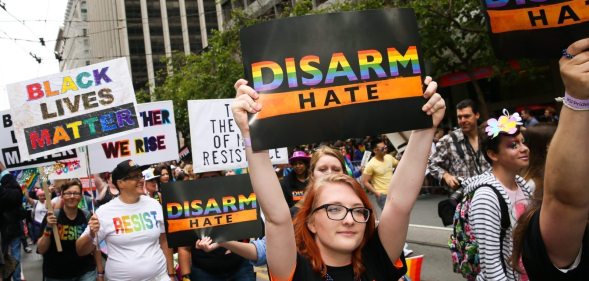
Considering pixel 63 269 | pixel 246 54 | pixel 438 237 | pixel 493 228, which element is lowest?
pixel 438 237

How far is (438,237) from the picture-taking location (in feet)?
30.3

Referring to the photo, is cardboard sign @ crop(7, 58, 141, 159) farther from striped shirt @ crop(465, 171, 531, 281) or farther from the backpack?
striped shirt @ crop(465, 171, 531, 281)

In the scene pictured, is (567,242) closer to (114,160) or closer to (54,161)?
(114,160)

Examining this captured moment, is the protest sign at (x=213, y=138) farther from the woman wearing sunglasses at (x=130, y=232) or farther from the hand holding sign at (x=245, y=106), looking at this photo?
the hand holding sign at (x=245, y=106)

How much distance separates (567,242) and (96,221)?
389 centimetres

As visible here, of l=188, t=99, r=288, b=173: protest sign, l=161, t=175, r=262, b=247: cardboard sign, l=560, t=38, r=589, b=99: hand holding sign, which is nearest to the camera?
l=560, t=38, r=589, b=99: hand holding sign

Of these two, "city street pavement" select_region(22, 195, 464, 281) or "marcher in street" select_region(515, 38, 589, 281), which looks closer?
"marcher in street" select_region(515, 38, 589, 281)

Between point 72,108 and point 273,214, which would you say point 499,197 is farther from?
point 72,108

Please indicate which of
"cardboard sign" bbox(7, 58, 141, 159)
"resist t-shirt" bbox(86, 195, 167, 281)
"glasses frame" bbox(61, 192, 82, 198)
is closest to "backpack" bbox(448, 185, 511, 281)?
"resist t-shirt" bbox(86, 195, 167, 281)

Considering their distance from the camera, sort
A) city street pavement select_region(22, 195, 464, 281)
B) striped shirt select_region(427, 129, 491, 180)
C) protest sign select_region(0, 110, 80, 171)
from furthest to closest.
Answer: protest sign select_region(0, 110, 80, 171) < city street pavement select_region(22, 195, 464, 281) < striped shirt select_region(427, 129, 491, 180)

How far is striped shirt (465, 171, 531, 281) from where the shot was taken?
324 cm

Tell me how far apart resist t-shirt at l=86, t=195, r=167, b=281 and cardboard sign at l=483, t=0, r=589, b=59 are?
3.56 m

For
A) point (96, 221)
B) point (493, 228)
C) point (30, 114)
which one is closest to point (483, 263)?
point (493, 228)

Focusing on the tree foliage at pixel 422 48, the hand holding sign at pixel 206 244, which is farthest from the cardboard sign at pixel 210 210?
the tree foliage at pixel 422 48
